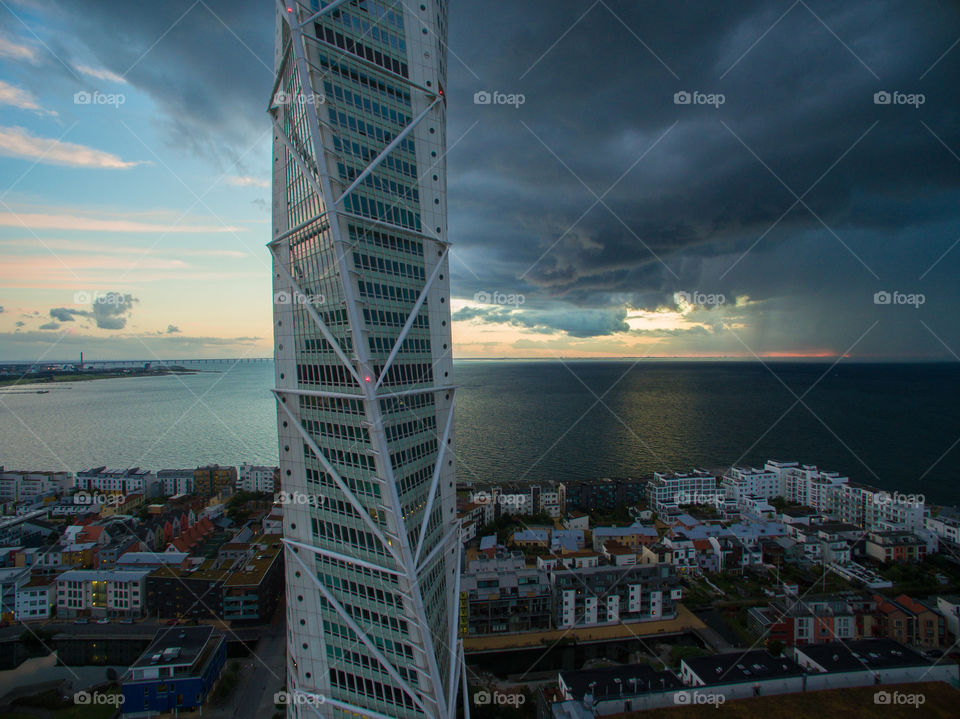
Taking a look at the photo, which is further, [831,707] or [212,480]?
[212,480]

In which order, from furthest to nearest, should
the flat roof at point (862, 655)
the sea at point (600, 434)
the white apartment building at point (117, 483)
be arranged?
1. the sea at point (600, 434)
2. the white apartment building at point (117, 483)
3. the flat roof at point (862, 655)

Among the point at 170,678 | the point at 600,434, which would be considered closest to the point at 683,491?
the point at 600,434

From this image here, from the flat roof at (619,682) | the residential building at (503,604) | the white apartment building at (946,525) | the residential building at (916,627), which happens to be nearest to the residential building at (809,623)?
the residential building at (916,627)

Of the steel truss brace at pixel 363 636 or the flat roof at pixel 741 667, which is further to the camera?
the flat roof at pixel 741 667

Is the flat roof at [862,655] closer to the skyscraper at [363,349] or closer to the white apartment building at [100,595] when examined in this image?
the skyscraper at [363,349]

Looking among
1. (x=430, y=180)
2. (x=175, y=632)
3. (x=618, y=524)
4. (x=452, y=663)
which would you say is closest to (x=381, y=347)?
(x=430, y=180)

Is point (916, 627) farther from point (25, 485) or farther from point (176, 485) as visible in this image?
point (25, 485)
